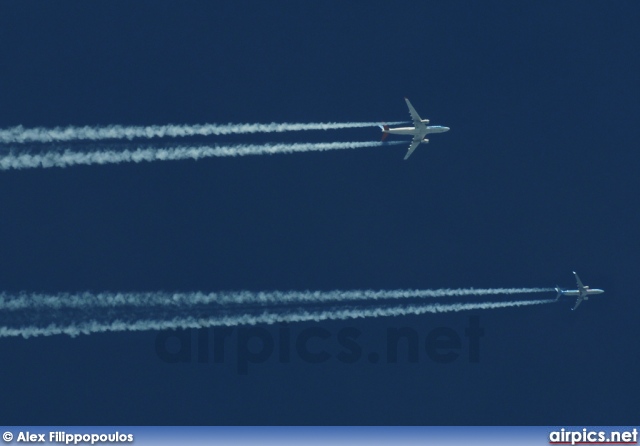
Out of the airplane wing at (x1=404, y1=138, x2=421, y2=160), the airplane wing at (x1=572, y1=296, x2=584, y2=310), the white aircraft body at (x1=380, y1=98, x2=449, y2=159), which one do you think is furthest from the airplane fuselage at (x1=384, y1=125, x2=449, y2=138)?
the airplane wing at (x1=572, y1=296, x2=584, y2=310)

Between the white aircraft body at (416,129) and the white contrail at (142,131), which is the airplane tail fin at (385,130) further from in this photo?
the white contrail at (142,131)

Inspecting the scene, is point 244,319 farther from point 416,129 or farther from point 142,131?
point 416,129

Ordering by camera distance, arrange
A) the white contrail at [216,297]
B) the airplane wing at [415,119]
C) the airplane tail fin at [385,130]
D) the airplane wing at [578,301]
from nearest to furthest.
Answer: the white contrail at [216,297] → the airplane tail fin at [385,130] → the airplane wing at [415,119] → the airplane wing at [578,301]

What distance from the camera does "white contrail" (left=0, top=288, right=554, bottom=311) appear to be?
91.6 m

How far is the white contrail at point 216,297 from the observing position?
9162 centimetres

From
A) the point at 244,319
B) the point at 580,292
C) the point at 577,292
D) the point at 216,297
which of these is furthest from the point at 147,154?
the point at 580,292

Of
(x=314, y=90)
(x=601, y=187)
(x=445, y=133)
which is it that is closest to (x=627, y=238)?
(x=601, y=187)

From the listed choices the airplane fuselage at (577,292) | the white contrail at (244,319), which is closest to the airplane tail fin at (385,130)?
the white contrail at (244,319)

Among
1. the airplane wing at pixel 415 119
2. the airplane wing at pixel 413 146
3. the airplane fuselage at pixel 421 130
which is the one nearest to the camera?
the airplane fuselage at pixel 421 130

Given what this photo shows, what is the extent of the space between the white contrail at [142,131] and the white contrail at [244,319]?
1380cm

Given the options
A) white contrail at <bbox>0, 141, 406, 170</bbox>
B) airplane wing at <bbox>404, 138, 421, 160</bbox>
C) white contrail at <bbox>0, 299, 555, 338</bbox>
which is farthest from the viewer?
airplane wing at <bbox>404, 138, 421, 160</bbox>

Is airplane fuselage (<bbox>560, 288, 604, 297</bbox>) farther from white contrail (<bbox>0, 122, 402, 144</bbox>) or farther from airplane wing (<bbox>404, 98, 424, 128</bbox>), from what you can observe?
white contrail (<bbox>0, 122, 402, 144</bbox>)

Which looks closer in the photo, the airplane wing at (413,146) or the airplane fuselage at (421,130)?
the airplane fuselage at (421,130)

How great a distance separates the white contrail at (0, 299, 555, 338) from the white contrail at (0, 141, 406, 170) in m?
11.6
